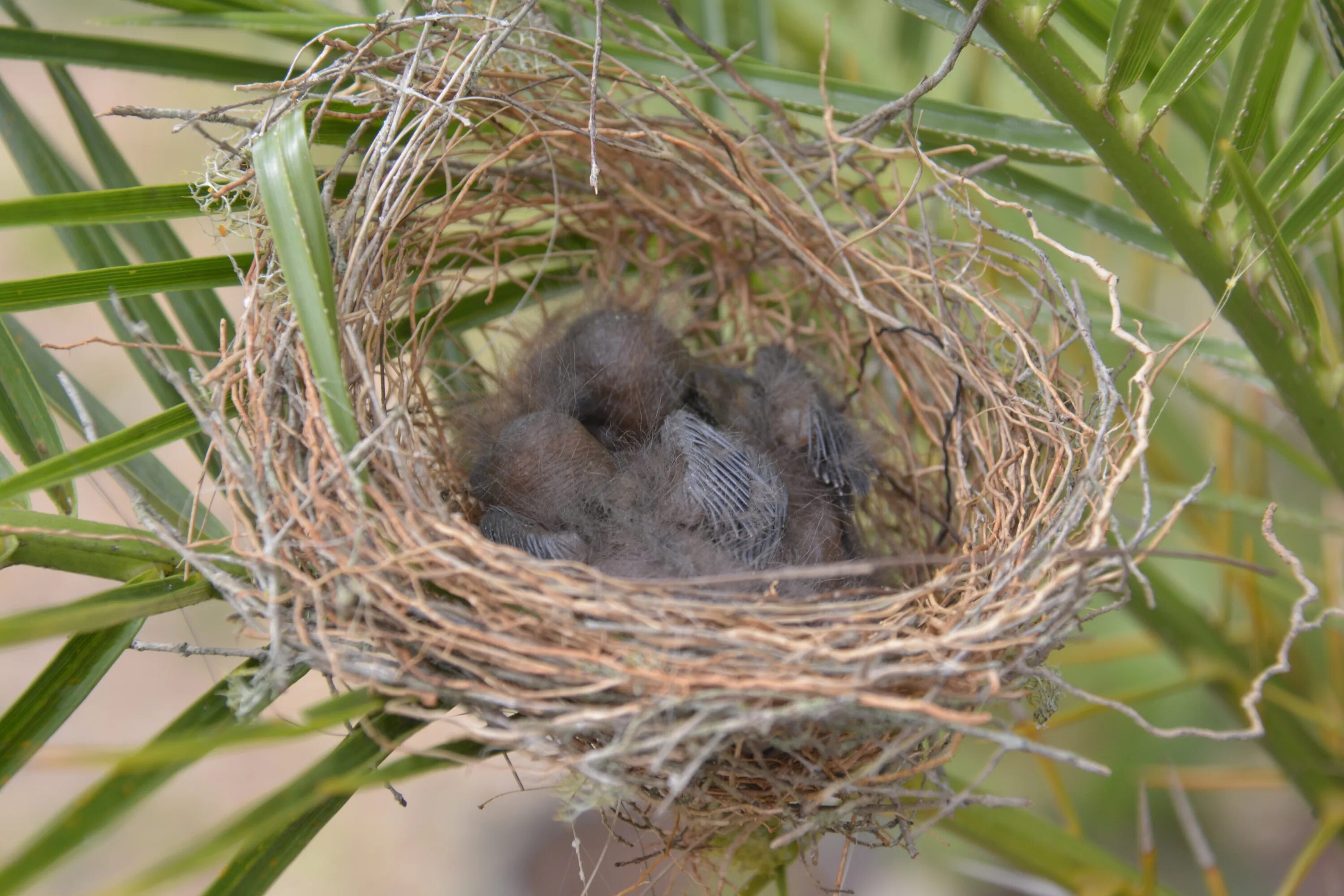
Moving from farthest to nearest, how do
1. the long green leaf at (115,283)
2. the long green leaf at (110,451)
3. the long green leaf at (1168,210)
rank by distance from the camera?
the long green leaf at (1168,210), the long green leaf at (115,283), the long green leaf at (110,451)

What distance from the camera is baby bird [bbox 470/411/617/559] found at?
3.31ft

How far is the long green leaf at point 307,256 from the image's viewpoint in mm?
684

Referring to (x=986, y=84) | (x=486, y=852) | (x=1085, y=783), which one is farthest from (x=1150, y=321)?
(x=486, y=852)

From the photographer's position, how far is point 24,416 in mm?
767

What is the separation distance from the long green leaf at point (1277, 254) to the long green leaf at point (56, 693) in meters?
0.84

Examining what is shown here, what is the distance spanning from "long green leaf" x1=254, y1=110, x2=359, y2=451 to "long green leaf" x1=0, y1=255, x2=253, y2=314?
8 cm

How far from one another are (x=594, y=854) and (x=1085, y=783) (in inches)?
39.2

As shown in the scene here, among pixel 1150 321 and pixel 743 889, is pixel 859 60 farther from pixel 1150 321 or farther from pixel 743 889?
pixel 743 889

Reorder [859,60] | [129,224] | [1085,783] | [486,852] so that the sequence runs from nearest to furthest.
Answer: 1. [129,224]
2. [859,60]
3. [1085,783]
4. [486,852]

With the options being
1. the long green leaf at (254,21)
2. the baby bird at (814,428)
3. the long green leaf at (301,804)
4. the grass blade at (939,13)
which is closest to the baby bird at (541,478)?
the baby bird at (814,428)

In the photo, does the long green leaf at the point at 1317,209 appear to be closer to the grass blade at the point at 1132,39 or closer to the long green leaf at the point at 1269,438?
the grass blade at the point at 1132,39

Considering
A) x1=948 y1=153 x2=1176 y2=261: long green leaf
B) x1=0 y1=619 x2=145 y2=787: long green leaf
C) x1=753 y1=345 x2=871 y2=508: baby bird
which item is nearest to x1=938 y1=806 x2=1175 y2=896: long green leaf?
x1=753 y1=345 x2=871 y2=508: baby bird

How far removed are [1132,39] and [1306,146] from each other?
17cm

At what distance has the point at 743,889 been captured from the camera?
0.87 meters
